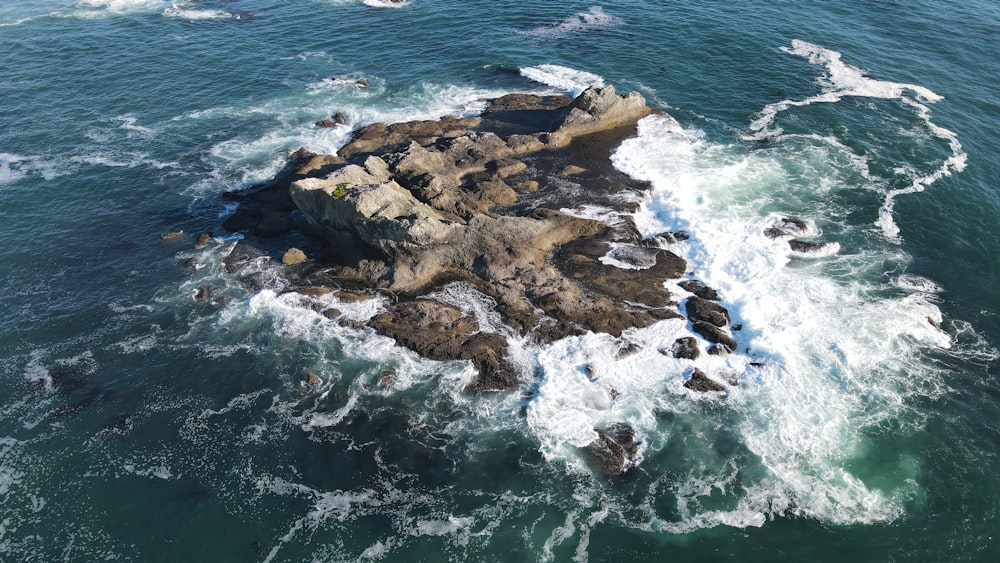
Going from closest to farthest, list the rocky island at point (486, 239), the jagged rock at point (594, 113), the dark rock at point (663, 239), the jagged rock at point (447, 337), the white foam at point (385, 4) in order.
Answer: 1. the jagged rock at point (447, 337)
2. the rocky island at point (486, 239)
3. the dark rock at point (663, 239)
4. the jagged rock at point (594, 113)
5. the white foam at point (385, 4)

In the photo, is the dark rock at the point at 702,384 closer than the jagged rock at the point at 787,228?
Yes

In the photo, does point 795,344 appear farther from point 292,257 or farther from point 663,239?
point 292,257

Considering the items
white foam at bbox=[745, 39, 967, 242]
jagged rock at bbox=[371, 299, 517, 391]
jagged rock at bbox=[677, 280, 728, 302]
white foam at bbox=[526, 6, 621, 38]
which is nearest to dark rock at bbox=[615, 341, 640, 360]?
jagged rock at bbox=[371, 299, 517, 391]

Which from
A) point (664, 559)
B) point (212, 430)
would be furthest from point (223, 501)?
point (664, 559)

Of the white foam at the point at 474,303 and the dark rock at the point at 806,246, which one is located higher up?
the dark rock at the point at 806,246

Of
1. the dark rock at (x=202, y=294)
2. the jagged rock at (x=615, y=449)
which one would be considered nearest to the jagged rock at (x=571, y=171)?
the jagged rock at (x=615, y=449)

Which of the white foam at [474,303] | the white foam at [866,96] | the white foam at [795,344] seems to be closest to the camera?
the white foam at [795,344]

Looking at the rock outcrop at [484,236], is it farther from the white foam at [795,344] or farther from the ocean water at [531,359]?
the white foam at [795,344]

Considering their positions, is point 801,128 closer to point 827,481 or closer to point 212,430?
point 827,481
